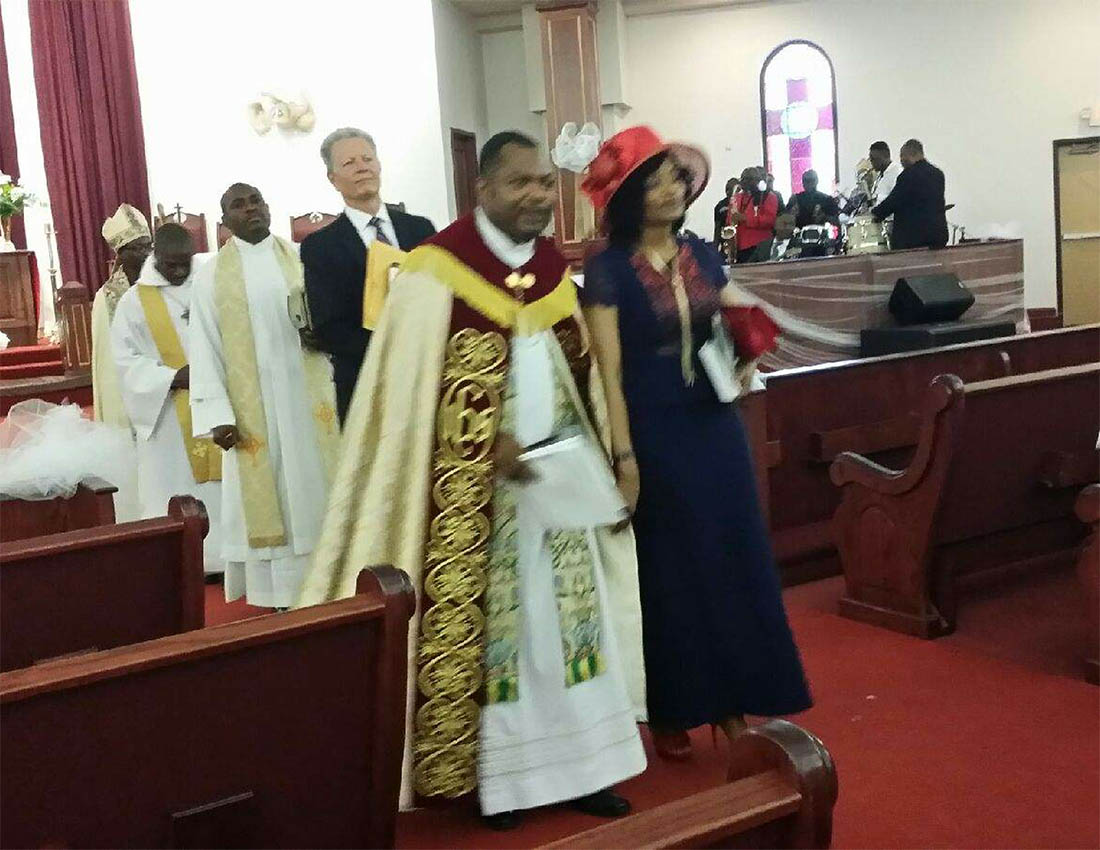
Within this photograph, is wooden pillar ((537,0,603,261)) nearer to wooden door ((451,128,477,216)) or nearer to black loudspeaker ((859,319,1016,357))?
wooden door ((451,128,477,216))

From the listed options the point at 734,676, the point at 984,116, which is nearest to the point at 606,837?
the point at 734,676

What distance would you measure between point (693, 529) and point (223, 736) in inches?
55.8

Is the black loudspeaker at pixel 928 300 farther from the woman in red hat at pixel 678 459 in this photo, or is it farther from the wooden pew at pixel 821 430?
the woman in red hat at pixel 678 459

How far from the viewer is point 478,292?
266 cm

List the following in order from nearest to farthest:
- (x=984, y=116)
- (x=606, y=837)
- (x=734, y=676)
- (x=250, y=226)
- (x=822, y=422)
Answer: (x=606, y=837) → (x=734, y=676) → (x=250, y=226) → (x=822, y=422) → (x=984, y=116)

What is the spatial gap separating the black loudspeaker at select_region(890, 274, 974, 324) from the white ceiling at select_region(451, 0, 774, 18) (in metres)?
6.58

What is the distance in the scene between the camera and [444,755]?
8.77 feet

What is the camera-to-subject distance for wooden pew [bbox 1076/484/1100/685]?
356cm

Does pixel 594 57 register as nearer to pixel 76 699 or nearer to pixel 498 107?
pixel 498 107

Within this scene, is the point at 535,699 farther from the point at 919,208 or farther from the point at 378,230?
the point at 919,208

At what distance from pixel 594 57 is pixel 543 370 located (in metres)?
10.6

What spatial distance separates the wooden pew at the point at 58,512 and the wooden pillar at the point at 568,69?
8.73 metres

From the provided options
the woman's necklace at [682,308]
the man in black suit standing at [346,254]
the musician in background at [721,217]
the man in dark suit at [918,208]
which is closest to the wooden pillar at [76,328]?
the musician in background at [721,217]

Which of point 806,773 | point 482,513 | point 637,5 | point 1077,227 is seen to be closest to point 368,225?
point 482,513
